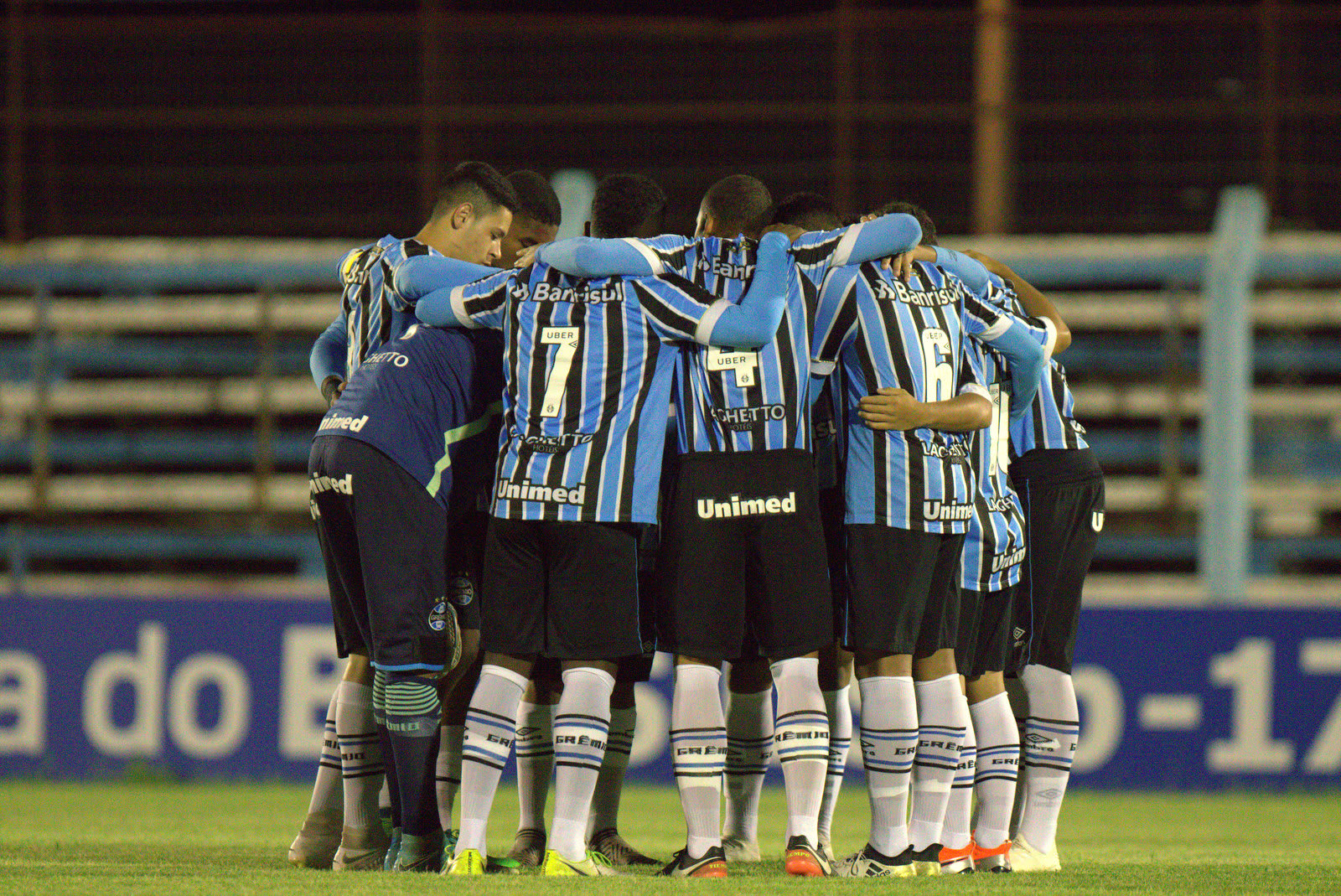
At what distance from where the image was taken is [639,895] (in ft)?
13.5

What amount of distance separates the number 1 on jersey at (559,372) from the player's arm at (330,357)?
1112 millimetres

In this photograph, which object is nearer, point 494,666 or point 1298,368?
point 494,666

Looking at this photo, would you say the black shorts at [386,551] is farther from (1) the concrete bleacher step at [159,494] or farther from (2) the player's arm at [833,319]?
(1) the concrete bleacher step at [159,494]

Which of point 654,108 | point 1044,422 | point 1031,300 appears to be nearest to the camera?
point 1044,422

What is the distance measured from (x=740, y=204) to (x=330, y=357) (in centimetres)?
148

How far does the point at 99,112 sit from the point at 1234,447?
778 cm

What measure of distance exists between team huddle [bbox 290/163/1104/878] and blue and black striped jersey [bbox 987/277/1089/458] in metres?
0.26

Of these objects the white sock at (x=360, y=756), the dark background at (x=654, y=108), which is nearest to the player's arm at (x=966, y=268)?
the white sock at (x=360, y=756)

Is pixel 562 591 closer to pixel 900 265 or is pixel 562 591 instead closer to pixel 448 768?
pixel 448 768

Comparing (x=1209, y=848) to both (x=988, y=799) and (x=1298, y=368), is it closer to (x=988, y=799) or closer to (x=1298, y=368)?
(x=988, y=799)

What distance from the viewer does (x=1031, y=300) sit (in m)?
5.88

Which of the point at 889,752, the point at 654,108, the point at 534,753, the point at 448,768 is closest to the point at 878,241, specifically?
the point at 889,752

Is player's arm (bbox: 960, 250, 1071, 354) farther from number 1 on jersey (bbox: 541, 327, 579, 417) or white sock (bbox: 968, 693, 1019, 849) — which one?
number 1 on jersey (bbox: 541, 327, 579, 417)

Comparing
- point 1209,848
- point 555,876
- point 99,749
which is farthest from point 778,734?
point 99,749
